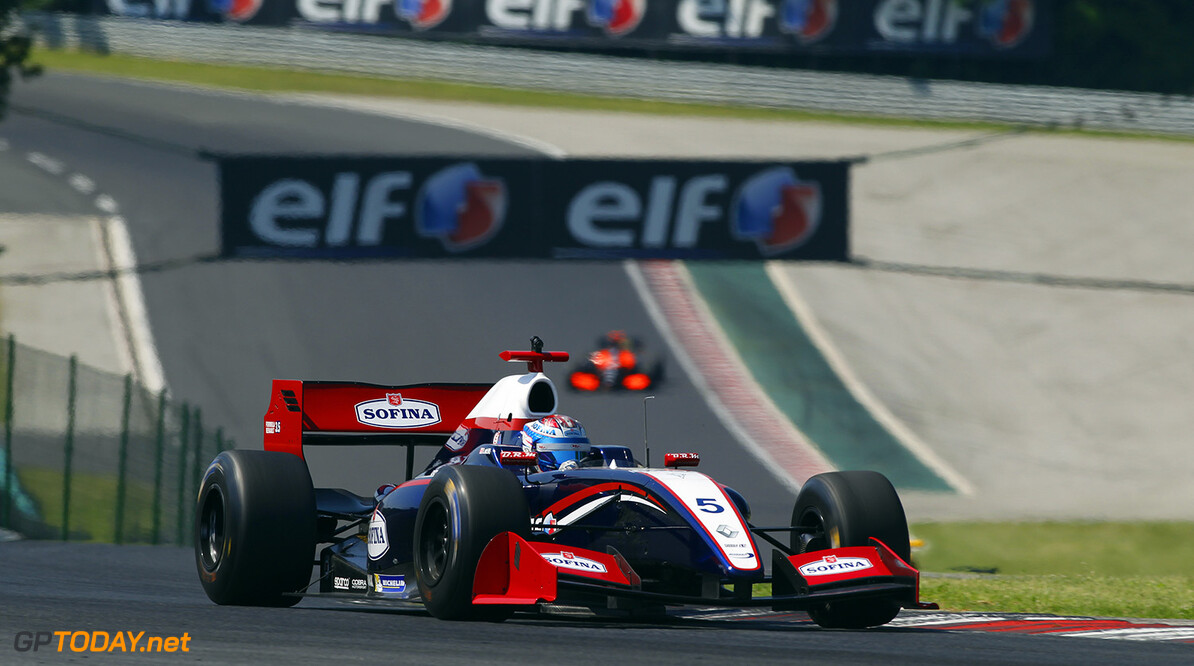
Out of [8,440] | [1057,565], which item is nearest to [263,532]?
[8,440]

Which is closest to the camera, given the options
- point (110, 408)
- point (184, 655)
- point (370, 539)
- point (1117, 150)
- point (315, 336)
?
point (184, 655)

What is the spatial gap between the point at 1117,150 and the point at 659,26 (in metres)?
12.8

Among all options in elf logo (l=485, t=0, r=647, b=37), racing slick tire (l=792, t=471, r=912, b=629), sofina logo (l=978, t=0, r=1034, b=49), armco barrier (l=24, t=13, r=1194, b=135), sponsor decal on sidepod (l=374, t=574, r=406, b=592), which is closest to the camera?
racing slick tire (l=792, t=471, r=912, b=629)

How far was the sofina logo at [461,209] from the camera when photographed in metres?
36.4

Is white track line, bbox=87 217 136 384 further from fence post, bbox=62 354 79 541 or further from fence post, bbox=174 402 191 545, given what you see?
fence post, bbox=174 402 191 545

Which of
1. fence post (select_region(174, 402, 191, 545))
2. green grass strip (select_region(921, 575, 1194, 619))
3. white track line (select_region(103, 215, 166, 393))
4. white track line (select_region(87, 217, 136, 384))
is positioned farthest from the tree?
green grass strip (select_region(921, 575, 1194, 619))

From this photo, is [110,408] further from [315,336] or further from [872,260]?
[872,260]

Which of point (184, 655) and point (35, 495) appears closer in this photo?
point (184, 655)

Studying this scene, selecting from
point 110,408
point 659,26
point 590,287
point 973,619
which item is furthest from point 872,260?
point 973,619

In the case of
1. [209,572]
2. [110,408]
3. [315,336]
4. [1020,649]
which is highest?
[1020,649]

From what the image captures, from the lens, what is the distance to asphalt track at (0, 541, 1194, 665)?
7.81 meters

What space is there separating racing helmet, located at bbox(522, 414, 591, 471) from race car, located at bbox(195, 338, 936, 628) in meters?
0.05

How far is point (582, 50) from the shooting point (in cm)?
4650

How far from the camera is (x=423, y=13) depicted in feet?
147
